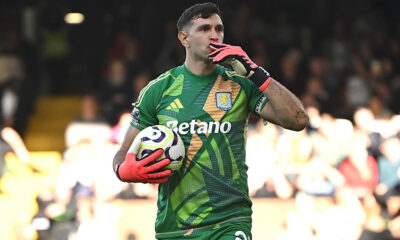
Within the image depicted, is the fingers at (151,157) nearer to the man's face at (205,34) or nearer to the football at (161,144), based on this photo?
the football at (161,144)

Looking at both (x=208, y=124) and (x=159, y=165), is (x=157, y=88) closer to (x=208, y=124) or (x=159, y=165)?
(x=208, y=124)

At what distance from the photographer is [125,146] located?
630 cm

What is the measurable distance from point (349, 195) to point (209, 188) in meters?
5.70

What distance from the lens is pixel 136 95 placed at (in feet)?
43.3

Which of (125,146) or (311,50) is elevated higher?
(311,50)

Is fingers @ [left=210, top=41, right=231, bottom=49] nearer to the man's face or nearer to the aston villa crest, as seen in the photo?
the man's face

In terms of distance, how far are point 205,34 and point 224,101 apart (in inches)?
17.5

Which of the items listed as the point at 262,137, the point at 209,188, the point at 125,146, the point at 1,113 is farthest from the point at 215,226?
the point at 1,113

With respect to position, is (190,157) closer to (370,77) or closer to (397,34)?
(370,77)

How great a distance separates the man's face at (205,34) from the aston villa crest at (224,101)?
0.26 meters

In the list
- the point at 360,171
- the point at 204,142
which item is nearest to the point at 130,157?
the point at 204,142

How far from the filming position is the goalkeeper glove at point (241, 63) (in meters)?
5.89

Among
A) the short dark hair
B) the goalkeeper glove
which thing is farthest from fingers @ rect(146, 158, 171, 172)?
the short dark hair

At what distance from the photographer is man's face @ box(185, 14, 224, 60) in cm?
613
